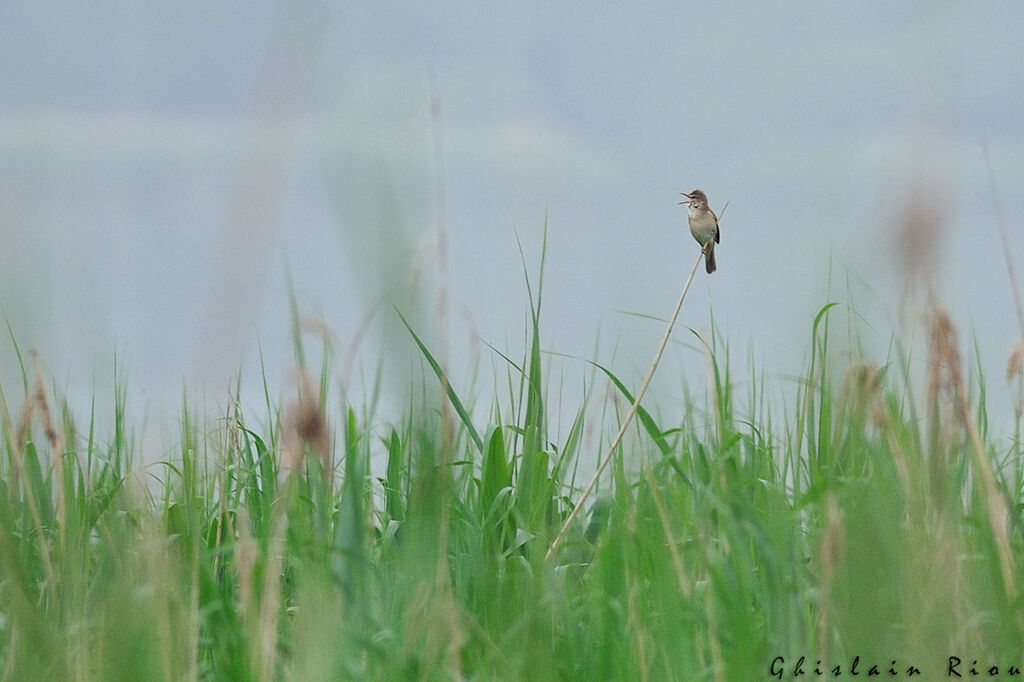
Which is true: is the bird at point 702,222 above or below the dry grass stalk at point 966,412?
above

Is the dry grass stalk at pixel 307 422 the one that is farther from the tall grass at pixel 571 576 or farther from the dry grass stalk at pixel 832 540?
the dry grass stalk at pixel 832 540

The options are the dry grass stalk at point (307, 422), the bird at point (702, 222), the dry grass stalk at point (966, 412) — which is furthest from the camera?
the bird at point (702, 222)

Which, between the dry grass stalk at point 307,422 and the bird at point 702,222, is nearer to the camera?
the dry grass stalk at point 307,422

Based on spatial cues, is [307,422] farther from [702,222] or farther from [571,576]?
[702,222]

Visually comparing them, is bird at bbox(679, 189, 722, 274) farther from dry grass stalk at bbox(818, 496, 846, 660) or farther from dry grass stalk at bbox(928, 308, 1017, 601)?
dry grass stalk at bbox(818, 496, 846, 660)

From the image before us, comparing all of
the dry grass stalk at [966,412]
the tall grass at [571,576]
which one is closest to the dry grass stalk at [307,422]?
the tall grass at [571,576]

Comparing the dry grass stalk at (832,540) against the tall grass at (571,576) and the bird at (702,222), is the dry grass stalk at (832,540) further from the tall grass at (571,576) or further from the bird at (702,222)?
the bird at (702,222)

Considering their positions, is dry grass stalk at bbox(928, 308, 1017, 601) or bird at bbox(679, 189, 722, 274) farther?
bird at bbox(679, 189, 722, 274)

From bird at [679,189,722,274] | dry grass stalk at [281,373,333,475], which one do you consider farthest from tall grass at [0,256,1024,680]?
bird at [679,189,722,274]

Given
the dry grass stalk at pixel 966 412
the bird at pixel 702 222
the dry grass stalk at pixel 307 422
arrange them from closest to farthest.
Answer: the dry grass stalk at pixel 307 422, the dry grass stalk at pixel 966 412, the bird at pixel 702 222

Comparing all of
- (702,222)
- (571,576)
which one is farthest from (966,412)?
(702,222)

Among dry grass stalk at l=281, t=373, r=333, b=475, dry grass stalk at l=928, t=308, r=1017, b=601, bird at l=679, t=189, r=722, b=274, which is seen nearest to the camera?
dry grass stalk at l=281, t=373, r=333, b=475

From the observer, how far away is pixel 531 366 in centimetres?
270

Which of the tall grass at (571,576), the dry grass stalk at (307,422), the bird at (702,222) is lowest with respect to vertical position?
the tall grass at (571,576)
